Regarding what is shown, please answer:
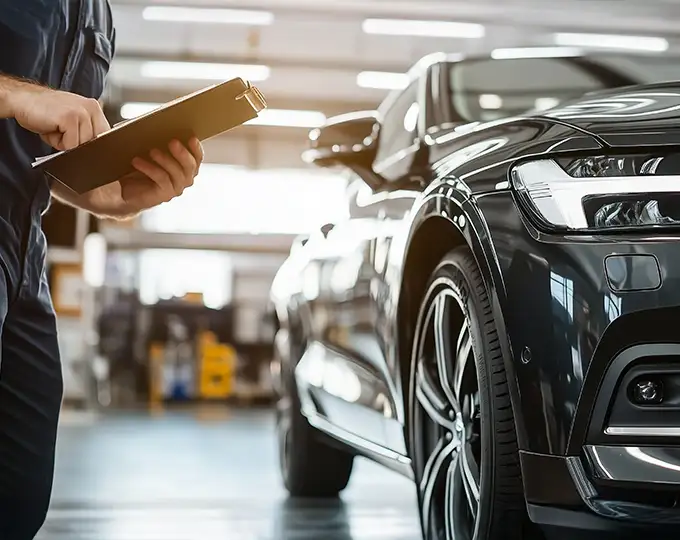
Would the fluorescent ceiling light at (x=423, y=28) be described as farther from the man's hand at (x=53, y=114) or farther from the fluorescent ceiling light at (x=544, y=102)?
the man's hand at (x=53, y=114)

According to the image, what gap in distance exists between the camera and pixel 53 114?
5.72 ft

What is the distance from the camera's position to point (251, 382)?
14.8 m

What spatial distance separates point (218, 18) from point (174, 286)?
26.1ft

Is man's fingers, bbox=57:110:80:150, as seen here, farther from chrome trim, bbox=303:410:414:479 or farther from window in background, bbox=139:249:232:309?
window in background, bbox=139:249:232:309

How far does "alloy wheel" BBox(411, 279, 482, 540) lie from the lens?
2.18 meters

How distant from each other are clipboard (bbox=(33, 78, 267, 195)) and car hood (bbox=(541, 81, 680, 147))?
0.61 meters

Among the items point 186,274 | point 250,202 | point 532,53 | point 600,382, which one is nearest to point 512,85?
point 532,53

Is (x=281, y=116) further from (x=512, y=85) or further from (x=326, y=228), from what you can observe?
(x=512, y=85)

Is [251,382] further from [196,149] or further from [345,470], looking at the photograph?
[196,149]

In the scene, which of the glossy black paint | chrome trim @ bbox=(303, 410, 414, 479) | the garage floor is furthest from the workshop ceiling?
the glossy black paint

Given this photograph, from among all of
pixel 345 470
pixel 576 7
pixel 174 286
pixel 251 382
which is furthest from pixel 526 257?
pixel 174 286

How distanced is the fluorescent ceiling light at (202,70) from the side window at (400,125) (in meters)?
9.86

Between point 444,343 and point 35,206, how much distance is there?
88 cm

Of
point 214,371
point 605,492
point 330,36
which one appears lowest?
point 214,371
